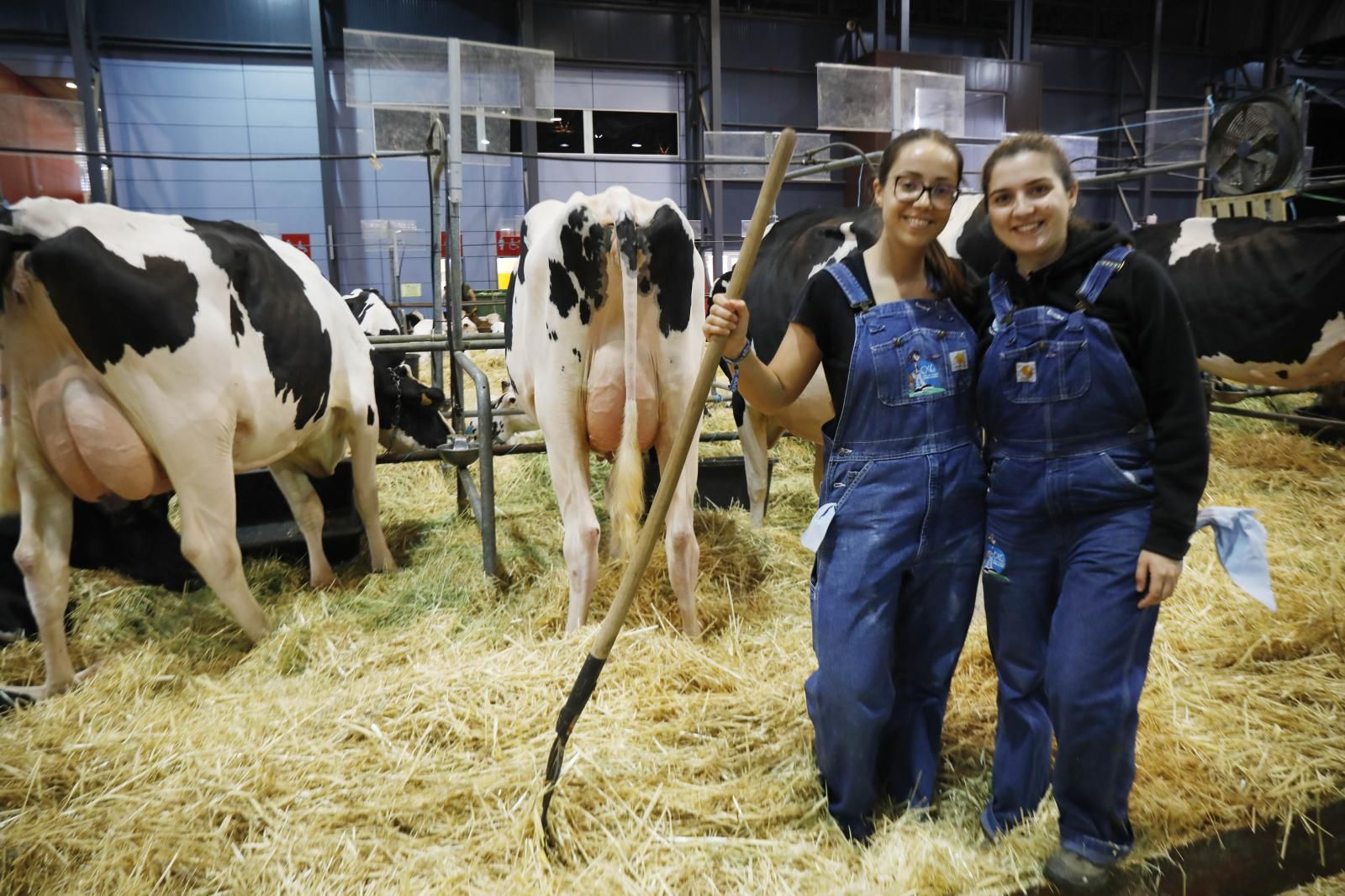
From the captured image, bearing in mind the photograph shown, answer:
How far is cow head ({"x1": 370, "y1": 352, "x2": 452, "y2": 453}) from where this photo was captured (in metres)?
5.45

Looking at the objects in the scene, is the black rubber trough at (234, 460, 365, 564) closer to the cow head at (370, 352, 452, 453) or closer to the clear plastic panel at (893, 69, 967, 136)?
the cow head at (370, 352, 452, 453)

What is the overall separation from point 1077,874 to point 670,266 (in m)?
2.30

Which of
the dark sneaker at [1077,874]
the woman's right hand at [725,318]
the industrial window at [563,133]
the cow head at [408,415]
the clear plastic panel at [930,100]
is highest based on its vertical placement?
the industrial window at [563,133]

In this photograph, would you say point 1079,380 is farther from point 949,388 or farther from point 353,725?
point 353,725

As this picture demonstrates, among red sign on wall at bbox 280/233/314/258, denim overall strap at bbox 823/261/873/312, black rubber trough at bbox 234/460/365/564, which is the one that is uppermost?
red sign on wall at bbox 280/233/314/258

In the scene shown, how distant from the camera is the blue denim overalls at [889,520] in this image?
1956 millimetres

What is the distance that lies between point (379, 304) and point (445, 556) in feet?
15.9

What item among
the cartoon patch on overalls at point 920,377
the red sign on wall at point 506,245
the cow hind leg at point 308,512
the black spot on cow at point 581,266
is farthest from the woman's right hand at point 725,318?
the red sign on wall at point 506,245

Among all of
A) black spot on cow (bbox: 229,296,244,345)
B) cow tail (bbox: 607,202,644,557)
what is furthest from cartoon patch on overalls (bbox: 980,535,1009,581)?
black spot on cow (bbox: 229,296,244,345)

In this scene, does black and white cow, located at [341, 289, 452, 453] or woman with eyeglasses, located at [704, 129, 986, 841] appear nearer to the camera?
woman with eyeglasses, located at [704, 129, 986, 841]

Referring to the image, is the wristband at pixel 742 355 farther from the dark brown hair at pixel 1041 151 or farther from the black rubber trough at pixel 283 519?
the black rubber trough at pixel 283 519

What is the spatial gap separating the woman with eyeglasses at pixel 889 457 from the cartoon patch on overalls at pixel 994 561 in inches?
2.2

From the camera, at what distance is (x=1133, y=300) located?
5.70 feet

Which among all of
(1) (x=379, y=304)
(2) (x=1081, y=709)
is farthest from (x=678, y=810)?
(1) (x=379, y=304)
